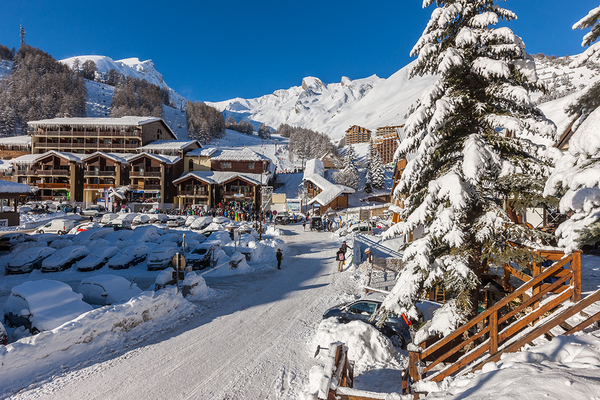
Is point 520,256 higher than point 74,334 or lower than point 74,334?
higher

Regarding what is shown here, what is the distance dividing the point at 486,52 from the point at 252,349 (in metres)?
9.98

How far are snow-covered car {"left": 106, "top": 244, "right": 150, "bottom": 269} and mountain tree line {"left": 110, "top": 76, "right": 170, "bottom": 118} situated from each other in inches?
4375

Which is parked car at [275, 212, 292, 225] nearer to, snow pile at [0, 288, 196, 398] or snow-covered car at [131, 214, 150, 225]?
snow-covered car at [131, 214, 150, 225]

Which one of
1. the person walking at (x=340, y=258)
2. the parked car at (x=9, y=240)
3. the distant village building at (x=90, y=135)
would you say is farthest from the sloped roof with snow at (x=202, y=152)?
the person walking at (x=340, y=258)

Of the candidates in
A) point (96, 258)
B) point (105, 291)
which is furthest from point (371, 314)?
point (96, 258)

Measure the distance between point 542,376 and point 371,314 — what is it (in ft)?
22.0

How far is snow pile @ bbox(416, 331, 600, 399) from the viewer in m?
3.53

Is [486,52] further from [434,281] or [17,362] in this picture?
[17,362]

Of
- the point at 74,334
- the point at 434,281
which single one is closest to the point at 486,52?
the point at 434,281

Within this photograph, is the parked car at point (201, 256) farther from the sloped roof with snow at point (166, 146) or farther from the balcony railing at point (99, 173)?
the balcony railing at point (99, 173)

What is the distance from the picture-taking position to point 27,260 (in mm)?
17500

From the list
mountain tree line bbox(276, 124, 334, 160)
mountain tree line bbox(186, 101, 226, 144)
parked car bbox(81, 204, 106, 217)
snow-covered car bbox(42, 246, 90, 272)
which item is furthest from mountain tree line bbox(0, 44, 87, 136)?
snow-covered car bbox(42, 246, 90, 272)

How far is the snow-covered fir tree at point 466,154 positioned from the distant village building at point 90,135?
64003mm

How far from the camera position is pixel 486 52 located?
7.39 metres
